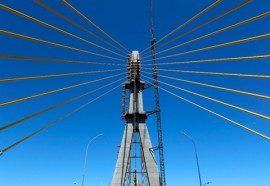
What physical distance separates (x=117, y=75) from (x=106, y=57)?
281cm

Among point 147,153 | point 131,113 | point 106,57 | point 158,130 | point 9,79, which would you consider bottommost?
point 158,130

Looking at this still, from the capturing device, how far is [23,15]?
600 cm

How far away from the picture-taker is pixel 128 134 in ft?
102

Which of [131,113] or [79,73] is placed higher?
[79,73]

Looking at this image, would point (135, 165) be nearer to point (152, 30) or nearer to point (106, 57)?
point (106, 57)

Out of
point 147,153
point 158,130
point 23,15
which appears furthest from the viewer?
point 158,130

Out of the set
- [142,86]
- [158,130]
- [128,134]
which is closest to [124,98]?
[142,86]

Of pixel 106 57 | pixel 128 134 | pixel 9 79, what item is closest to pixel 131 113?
pixel 128 134

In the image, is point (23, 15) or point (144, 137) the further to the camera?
point (144, 137)

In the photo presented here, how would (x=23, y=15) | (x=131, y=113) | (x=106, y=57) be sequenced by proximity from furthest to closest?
(x=131, y=113) → (x=106, y=57) → (x=23, y=15)

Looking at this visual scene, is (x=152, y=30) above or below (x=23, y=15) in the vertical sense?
above

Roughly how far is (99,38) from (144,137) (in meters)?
21.2

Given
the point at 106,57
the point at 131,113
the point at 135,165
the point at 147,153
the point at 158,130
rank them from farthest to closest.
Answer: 1. the point at 158,130
2. the point at 135,165
3. the point at 131,113
4. the point at 147,153
5. the point at 106,57

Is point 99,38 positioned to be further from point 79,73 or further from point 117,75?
point 117,75
